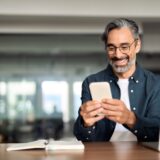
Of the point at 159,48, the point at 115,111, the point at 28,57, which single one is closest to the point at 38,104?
the point at 28,57

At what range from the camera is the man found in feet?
4.24

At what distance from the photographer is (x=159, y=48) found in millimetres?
4340

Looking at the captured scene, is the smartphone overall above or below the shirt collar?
below

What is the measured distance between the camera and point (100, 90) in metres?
1.26

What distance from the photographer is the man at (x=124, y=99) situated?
1.29 meters

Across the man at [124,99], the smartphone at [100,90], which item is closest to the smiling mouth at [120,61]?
the man at [124,99]

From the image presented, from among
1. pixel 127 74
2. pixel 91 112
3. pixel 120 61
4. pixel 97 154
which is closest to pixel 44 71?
pixel 127 74

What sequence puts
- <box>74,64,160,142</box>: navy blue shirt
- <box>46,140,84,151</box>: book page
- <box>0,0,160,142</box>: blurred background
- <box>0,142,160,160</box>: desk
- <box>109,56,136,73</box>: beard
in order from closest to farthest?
1. <box>0,142,160,160</box>: desk
2. <box>46,140,84,151</box>: book page
3. <box>74,64,160,142</box>: navy blue shirt
4. <box>109,56,136,73</box>: beard
5. <box>0,0,160,142</box>: blurred background

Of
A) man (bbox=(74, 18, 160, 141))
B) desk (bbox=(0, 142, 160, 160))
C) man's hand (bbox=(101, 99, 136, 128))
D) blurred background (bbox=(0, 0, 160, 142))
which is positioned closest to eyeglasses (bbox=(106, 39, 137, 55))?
man (bbox=(74, 18, 160, 141))

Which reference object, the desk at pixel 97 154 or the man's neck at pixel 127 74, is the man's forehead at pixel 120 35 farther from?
the desk at pixel 97 154

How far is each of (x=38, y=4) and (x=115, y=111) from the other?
2227mm

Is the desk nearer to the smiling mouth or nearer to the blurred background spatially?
the smiling mouth

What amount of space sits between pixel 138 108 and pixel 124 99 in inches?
3.0

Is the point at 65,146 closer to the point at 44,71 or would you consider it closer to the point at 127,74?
the point at 127,74
